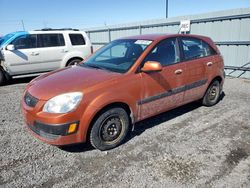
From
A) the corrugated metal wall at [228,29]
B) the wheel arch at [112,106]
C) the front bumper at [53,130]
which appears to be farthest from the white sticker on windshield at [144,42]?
the corrugated metal wall at [228,29]

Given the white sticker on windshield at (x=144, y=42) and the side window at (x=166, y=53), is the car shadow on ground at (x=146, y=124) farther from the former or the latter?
the white sticker on windshield at (x=144, y=42)

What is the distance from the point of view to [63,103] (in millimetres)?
2738

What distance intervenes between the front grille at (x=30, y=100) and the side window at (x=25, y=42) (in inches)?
194

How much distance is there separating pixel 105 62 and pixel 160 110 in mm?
1313

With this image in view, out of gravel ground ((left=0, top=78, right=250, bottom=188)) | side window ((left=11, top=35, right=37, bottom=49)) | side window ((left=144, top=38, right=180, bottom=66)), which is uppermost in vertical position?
side window ((left=11, top=35, right=37, bottom=49))

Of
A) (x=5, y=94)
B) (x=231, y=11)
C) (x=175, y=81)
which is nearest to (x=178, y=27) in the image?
(x=231, y=11)

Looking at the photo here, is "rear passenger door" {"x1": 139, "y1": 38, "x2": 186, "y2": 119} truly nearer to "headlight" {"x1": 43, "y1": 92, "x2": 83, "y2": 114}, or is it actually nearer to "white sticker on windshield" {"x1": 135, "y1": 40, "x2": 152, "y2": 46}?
"white sticker on windshield" {"x1": 135, "y1": 40, "x2": 152, "y2": 46}

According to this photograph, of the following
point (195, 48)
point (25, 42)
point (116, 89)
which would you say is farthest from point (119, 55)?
point (25, 42)

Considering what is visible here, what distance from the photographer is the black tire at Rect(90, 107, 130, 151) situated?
118 inches

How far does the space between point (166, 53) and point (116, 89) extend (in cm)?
132

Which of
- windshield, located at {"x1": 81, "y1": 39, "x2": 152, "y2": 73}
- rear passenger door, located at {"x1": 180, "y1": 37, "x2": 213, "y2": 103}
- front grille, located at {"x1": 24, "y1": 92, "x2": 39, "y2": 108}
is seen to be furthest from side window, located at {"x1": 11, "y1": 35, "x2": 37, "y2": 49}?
rear passenger door, located at {"x1": 180, "y1": 37, "x2": 213, "y2": 103}

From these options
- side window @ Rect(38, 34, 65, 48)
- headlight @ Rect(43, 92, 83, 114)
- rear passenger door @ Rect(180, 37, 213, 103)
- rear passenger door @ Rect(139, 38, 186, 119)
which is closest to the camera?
headlight @ Rect(43, 92, 83, 114)

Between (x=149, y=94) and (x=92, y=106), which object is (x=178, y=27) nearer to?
(x=149, y=94)

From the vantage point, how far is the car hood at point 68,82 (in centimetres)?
287
